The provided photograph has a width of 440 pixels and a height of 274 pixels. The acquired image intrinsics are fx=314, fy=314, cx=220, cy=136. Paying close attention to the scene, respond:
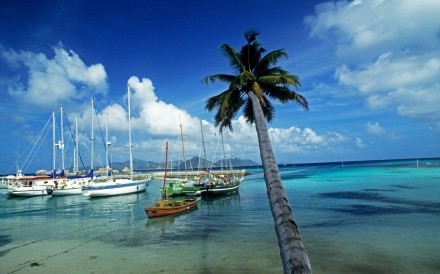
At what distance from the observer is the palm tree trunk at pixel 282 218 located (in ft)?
23.7

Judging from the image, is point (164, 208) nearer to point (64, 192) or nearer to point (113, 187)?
point (113, 187)

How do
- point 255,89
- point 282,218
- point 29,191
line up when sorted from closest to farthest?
1. point 282,218
2. point 255,89
3. point 29,191

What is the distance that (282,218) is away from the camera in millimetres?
8406

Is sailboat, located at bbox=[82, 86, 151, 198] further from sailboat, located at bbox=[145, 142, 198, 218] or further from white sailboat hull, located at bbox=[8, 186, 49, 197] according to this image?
sailboat, located at bbox=[145, 142, 198, 218]

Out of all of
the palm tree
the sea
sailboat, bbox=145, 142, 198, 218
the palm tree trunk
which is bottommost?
the sea

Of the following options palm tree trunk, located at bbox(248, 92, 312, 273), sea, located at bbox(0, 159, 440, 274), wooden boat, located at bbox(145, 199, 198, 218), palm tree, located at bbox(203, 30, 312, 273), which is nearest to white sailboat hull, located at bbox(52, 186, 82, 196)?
sea, located at bbox(0, 159, 440, 274)

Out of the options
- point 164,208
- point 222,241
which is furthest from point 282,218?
point 164,208

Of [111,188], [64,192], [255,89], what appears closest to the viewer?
[255,89]

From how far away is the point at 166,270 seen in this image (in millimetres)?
15344

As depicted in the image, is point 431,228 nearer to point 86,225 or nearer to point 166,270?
point 166,270

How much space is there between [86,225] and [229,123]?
21276mm

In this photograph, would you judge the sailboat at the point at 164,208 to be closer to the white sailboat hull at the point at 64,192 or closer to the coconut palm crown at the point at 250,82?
the coconut palm crown at the point at 250,82

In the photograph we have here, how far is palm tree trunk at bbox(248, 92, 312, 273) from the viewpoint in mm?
7223

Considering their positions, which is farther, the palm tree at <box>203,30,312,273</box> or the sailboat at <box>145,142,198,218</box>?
the sailboat at <box>145,142,198,218</box>
